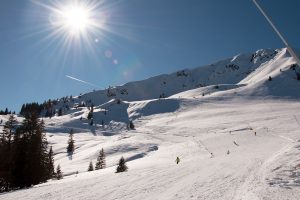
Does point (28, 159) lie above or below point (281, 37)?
below

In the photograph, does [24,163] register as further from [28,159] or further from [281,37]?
[281,37]

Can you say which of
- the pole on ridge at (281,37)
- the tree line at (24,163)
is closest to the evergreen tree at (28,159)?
the tree line at (24,163)

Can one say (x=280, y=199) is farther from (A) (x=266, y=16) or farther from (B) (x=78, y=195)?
(B) (x=78, y=195)

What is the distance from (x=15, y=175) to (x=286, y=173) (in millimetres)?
27657

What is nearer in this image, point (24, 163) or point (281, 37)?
point (281, 37)

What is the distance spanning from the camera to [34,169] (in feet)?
120

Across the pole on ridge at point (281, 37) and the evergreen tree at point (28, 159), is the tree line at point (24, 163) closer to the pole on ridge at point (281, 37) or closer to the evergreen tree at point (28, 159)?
the evergreen tree at point (28, 159)

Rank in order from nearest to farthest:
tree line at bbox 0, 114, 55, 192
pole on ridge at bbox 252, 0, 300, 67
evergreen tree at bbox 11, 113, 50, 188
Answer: pole on ridge at bbox 252, 0, 300, 67 < tree line at bbox 0, 114, 55, 192 < evergreen tree at bbox 11, 113, 50, 188

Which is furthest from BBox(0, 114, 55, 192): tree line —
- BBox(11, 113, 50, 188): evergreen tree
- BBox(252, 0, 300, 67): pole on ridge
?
BBox(252, 0, 300, 67): pole on ridge

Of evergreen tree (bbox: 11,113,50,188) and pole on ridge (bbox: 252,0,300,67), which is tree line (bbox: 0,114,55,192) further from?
pole on ridge (bbox: 252,0,300,67)

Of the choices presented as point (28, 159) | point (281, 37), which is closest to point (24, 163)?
point (28, 159)

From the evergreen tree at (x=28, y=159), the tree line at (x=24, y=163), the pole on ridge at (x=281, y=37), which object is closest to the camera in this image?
the pole on ridge at (x=281, y=37)

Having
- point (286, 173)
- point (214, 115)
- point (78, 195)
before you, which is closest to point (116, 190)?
point (78, 195)

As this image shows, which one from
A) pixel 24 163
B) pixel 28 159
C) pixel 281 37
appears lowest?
pixel 24 163
